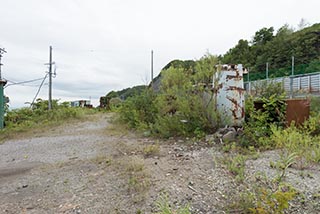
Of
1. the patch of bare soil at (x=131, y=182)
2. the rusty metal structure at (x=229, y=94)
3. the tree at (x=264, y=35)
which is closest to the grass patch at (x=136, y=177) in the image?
the patch of bare soil at (x=131, y=182)

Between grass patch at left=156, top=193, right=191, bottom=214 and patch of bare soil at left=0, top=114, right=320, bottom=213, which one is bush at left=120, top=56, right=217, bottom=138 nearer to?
patch of bare soil at left=0, top=114, right=320, bottom=213

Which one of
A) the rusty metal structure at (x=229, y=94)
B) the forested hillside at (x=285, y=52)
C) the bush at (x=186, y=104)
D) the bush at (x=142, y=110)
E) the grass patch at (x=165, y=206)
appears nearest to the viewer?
the grass patch at (x=165, y=206)

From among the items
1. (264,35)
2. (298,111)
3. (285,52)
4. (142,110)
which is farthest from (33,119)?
(264,35)

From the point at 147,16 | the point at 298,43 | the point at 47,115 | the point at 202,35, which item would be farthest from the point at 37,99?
the point at 298,43

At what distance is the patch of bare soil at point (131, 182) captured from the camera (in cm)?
178

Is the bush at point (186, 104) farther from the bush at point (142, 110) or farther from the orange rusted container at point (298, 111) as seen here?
the orange rusted container at point (298, 111)

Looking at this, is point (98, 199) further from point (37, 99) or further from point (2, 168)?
point (37, 99)

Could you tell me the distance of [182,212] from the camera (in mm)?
1479

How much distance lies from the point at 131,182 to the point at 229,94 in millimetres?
2684

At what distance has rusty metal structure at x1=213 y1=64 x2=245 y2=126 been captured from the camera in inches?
157

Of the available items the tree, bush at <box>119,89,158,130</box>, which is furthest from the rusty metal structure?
the tree

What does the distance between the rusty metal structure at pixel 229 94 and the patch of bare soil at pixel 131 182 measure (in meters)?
0.91

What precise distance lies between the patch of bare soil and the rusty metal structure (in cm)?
91

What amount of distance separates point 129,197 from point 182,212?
2.04 ft
